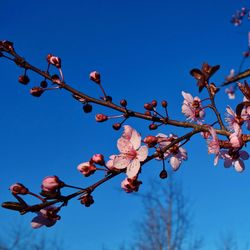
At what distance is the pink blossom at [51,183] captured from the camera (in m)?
1.04

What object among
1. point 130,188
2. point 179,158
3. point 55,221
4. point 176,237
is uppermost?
point 176,237

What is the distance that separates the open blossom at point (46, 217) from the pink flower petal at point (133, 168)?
0.23 m

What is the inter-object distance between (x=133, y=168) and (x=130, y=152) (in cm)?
8

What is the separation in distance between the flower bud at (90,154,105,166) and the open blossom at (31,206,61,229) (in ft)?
0.57

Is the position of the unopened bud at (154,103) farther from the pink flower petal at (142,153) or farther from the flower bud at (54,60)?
the flower bud at (54,60)

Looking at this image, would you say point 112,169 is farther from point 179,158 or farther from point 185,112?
point 185,112

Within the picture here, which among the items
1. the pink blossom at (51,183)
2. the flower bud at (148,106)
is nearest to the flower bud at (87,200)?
the pink blossom at (51,183)

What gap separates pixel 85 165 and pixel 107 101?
0.86ft

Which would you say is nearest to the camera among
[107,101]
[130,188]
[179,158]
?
[130,188]

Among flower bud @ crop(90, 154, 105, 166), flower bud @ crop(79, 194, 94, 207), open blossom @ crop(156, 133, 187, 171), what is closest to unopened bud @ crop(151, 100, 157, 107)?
open blossom @ crop(156, 133, 187, 171)

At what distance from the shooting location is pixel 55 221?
1.09 m

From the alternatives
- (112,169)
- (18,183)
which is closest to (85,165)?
(112,169)

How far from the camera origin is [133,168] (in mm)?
1116

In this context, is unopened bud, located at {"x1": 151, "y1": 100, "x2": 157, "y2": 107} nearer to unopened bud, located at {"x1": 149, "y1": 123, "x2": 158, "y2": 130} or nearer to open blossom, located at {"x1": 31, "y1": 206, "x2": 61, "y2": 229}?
unopened bud, located at {"x1": 149, "y1": 123, "x2": 158, "y2": 130}
